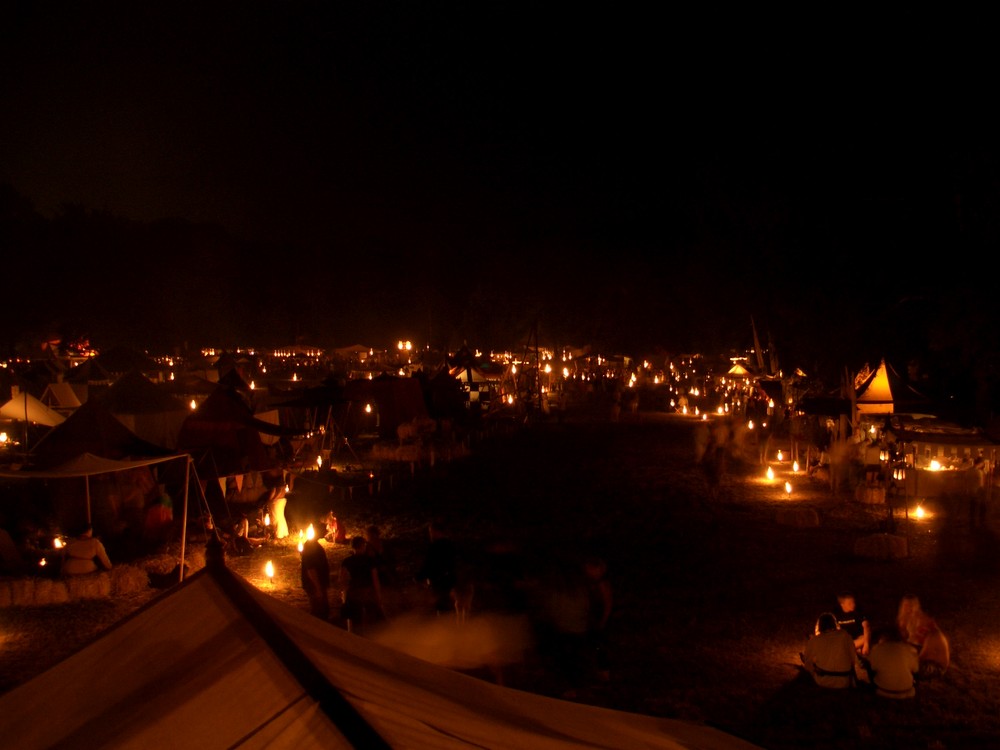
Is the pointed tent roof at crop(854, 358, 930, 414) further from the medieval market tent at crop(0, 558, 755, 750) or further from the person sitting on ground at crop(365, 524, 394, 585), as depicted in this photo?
the medieval market tent at crop(0, 558, 755, 750)

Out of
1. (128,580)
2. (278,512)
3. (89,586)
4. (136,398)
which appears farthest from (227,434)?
(136,398)

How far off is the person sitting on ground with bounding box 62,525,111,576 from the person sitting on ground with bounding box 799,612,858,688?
9.10 metres

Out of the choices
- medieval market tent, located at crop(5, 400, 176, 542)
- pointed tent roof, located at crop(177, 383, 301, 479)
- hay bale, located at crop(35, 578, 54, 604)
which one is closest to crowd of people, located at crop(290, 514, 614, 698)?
hay bale, located at crop(35, 578, 54, 604)

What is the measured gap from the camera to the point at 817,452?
19.9 m

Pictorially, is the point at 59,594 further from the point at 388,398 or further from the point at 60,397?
the point at 60,397

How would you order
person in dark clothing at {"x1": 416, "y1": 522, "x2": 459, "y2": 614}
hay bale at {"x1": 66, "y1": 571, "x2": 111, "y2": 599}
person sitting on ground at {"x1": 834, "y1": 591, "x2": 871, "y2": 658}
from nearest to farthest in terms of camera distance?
person sitting on ground at {"x1": 834, "y1": 591, "x2": 871, "y2": 658} → person in dark clothing at {"x1": 416, "y1": 522, "x2": 459, "y2": 614} → hay bale at {"x1": 66, "y1": 571, "x2": 111, "y2": 599}

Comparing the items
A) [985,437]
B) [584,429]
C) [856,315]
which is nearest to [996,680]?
[985,437]

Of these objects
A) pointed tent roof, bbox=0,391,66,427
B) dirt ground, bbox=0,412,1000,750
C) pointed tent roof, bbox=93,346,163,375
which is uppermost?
pointed tent roof, bbox=93,346,163,375

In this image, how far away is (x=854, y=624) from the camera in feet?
25.9

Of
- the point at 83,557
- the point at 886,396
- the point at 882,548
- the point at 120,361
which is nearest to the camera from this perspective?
the point at 83,557

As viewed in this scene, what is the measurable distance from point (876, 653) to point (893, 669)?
0.18 m

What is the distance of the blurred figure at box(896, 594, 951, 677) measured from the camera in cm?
749

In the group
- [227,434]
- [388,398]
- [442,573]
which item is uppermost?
[388,398]

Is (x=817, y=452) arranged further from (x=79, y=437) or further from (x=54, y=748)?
(x=54, y=748)
